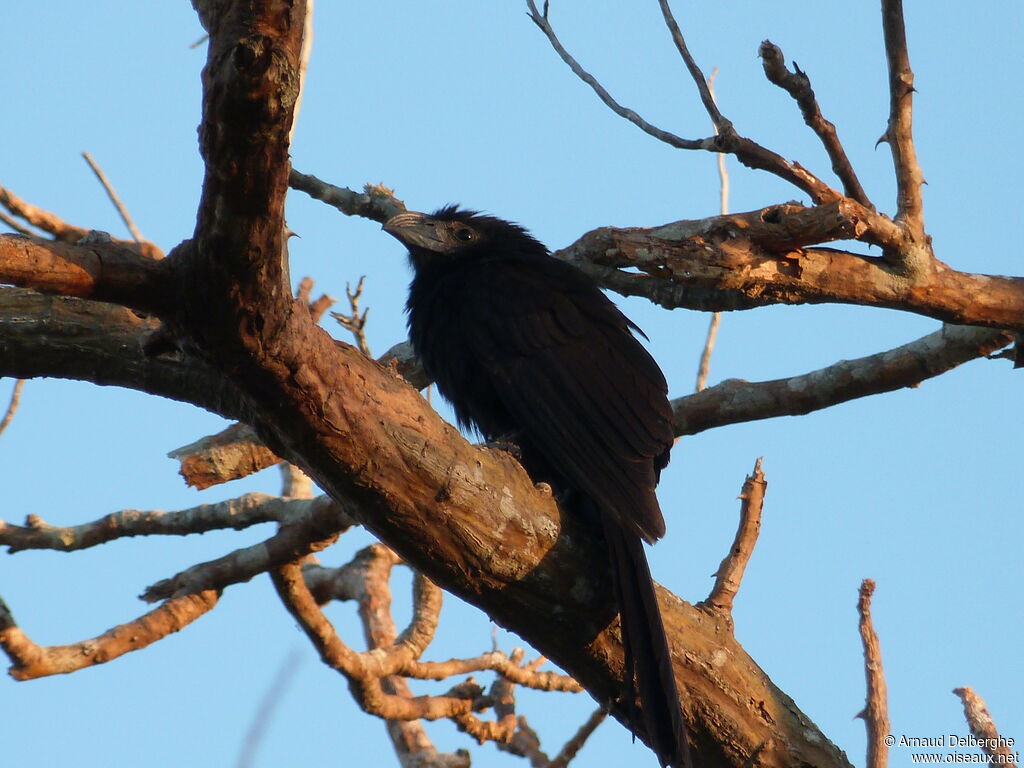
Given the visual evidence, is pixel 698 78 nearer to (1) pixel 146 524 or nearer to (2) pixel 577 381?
(2) pixel 577 381

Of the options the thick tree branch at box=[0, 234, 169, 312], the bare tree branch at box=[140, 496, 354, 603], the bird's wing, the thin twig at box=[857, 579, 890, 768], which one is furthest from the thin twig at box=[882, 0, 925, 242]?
the thick tree branch at box=[0, 234, 169, 312]

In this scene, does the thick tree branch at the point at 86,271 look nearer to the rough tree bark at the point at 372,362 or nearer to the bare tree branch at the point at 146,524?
the rough tree bark at the point at 372,362

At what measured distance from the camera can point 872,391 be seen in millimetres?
4820

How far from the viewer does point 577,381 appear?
3.99m

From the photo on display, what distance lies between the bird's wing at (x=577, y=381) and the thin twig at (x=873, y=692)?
71 cm

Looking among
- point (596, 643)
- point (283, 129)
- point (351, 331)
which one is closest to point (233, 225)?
point (283, 129)

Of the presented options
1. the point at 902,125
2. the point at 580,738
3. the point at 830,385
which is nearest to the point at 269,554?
the point at 580,738

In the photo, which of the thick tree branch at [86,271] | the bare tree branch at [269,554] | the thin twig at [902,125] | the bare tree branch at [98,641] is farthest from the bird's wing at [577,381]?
the bare tree branch at [98,641]

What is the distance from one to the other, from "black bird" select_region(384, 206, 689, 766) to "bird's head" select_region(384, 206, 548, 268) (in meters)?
0.02

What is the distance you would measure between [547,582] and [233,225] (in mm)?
1331

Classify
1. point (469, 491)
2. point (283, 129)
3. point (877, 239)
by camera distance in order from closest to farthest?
point (283, 129)
point (469, 491)
point (877, 239)

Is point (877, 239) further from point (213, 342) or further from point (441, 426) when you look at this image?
point (213, 342)

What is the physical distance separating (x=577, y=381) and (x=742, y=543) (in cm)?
79

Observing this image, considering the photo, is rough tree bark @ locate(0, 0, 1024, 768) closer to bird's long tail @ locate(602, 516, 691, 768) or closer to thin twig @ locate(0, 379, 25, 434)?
bird's long tail @ locate(602, 516, 691, 768)
